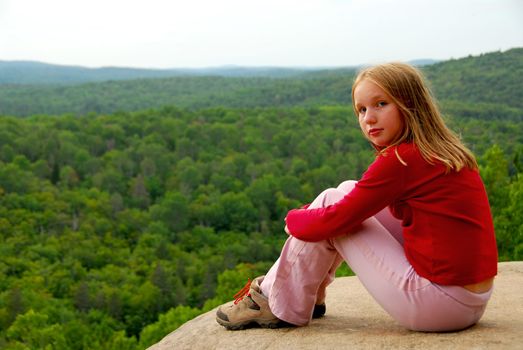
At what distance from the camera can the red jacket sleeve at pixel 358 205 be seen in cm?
345

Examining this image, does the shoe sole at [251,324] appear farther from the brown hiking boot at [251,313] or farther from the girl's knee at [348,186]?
the girl's knee at [348,186]

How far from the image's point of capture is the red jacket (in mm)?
3445

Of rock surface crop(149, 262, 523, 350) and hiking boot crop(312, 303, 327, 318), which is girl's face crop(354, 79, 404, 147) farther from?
hiking boot crop(312, 303, 327, 318)

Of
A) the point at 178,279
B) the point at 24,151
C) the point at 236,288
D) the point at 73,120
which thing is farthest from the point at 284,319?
the point at 73,120

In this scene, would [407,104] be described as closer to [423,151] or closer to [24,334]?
[423,151]

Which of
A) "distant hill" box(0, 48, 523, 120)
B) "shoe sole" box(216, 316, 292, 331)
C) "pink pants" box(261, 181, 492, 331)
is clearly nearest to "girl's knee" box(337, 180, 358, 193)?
"pink pants" box(261, 181, 492, 331)

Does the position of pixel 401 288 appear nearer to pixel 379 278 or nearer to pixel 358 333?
pixel 379 278

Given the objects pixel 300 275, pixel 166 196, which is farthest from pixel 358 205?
pixel 166 196

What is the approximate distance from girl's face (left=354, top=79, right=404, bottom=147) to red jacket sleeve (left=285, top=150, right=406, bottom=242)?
0.16 meters

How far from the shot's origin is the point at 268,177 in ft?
234

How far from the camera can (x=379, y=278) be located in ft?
11.9

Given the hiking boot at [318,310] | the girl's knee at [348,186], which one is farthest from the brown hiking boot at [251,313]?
the girl's knee at [348,186]

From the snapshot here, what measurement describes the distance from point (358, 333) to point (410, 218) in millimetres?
806

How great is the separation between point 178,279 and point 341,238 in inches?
1631
